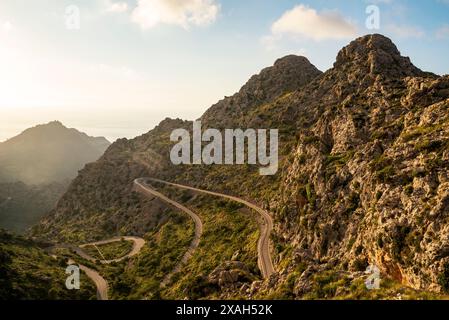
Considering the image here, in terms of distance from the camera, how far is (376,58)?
129750 millimetres

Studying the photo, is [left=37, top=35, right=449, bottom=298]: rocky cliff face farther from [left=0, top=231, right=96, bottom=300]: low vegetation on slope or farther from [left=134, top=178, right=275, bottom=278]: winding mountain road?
[left=0, top=231, right=96, bottom=300]: low vegetation on slope

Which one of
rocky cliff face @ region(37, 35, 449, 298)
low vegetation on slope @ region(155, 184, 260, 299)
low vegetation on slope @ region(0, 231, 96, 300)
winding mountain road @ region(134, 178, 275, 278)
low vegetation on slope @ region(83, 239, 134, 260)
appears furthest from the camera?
low vegetation on slope @ region(83, 239, 134, 260)

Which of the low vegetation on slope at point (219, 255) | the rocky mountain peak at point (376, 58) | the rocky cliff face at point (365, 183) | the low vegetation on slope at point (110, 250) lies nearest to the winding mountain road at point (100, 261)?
the low vegetation on slope at point (110, 250)

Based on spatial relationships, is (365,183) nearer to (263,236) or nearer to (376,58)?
(263,236)

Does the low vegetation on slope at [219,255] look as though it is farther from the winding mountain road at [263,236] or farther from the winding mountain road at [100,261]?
the winding mountain road at [100,261]

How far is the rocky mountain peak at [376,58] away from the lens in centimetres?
12556

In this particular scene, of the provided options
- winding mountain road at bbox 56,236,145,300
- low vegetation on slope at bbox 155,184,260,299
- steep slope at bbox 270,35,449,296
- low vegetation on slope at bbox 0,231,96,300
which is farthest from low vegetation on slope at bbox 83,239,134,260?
steep slope at bbox 270,35,449,296

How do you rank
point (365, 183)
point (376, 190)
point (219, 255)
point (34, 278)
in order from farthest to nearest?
point (219, 255), point (34, 278), point (365, 183), point (376, 190)

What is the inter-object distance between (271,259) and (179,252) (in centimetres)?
3557

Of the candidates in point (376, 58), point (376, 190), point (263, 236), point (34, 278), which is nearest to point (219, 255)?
point (263, 236)

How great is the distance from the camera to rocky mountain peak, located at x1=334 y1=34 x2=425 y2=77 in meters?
126

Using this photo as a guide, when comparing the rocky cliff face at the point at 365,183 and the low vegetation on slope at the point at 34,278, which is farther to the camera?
the low vegetation on slope at the point at 34,278
